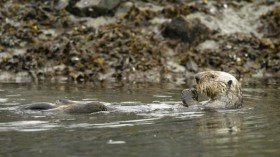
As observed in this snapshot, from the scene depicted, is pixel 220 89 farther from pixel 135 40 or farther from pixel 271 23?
pixel 271 23

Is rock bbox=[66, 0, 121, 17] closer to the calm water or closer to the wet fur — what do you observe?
the calm water

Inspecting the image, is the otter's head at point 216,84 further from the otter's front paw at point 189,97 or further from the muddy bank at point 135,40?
the muddy bank at point 135,40

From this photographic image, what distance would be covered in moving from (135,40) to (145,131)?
8.08 meters

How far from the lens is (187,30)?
1491 cm

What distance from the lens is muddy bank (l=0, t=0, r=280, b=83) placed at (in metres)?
13.9

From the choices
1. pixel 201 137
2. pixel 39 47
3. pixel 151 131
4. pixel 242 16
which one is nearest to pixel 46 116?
pixel 151 131

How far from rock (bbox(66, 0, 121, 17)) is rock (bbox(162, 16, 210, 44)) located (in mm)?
1570

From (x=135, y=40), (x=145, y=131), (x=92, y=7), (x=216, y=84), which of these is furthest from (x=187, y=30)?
(x=145, y=131)

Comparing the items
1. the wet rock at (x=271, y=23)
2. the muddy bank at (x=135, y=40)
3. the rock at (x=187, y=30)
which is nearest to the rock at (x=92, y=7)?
the muddy bank at (x=135, y=40)

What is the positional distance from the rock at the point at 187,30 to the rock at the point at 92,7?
157 cm

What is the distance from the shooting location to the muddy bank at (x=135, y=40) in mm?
13867

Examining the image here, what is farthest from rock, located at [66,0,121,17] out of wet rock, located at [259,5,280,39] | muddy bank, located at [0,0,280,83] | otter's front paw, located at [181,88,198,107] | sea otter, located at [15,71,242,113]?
otter's front paw, located at [181,88,198,107]

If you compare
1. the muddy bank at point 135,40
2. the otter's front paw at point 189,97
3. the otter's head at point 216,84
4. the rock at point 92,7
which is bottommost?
the otter's front paw at point 189,97

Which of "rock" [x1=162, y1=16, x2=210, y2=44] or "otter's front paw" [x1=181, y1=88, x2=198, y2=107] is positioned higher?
"rock" [x1=162, y1=16, x2=210, y2=44]
